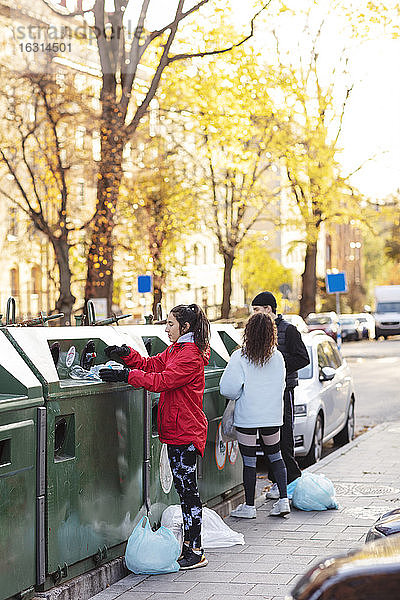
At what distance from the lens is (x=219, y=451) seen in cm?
839

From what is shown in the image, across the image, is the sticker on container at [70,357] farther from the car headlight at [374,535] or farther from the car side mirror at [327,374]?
the car side mirror at [327,374]

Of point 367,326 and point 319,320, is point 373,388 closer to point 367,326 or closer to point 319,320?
point 319,320

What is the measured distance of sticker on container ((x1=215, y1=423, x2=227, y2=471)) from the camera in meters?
8.33

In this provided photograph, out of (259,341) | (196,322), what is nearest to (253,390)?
(259,341)

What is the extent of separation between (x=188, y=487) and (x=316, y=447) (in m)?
5.21

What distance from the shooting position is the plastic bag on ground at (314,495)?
27.7 feet

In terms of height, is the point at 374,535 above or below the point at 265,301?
below

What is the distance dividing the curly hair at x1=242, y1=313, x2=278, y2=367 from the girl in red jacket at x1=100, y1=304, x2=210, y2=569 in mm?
1224

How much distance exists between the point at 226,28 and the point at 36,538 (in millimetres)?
18124

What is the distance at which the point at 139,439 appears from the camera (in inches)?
266

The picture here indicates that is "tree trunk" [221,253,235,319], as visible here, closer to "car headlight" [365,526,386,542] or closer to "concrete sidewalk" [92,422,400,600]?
"concrete sidewalk" [92,422,400,600]

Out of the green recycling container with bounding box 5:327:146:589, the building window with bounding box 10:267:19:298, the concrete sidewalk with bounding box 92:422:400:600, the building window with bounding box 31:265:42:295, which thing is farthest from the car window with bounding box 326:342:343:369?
the building window with bounding box 31:265:42:295

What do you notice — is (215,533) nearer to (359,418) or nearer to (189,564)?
(189,564)

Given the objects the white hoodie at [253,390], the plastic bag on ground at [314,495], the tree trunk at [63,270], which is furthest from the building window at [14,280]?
the white hoodie at [253,390]
